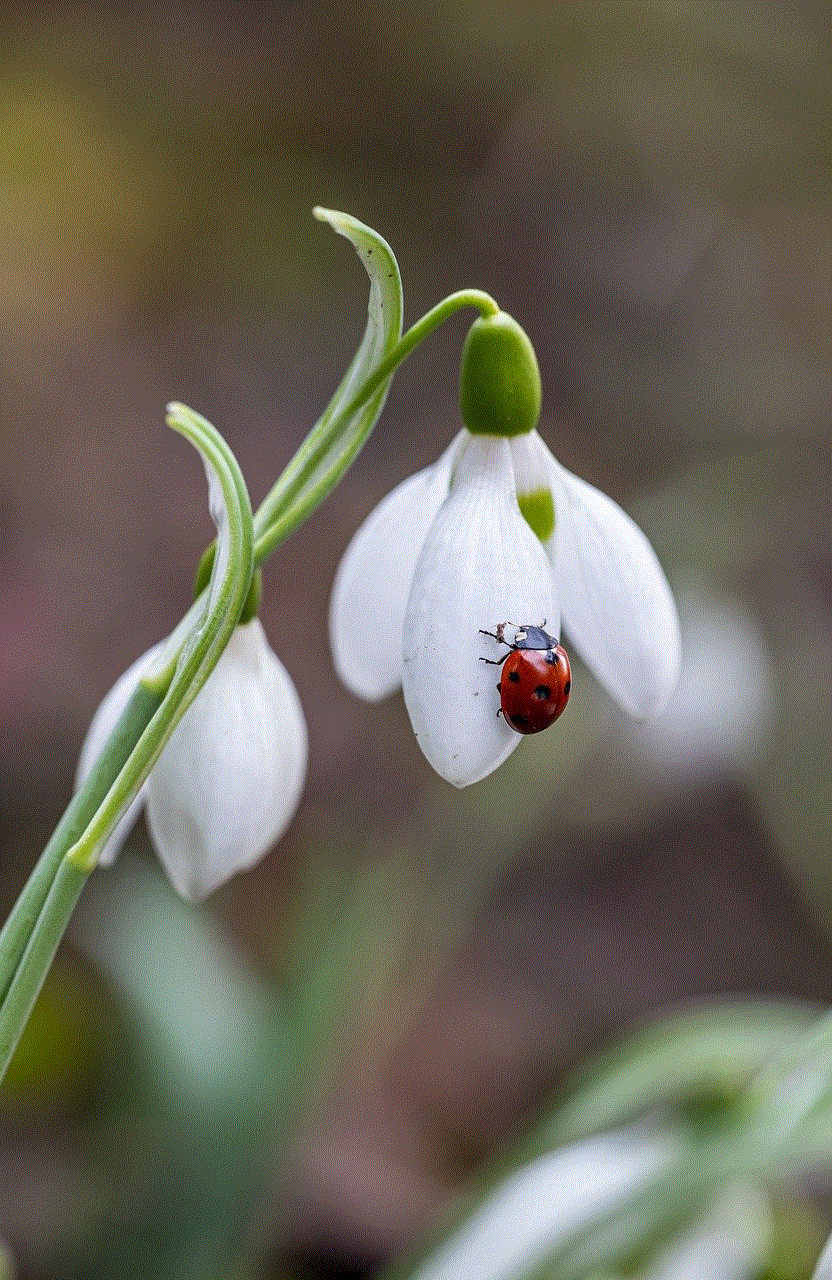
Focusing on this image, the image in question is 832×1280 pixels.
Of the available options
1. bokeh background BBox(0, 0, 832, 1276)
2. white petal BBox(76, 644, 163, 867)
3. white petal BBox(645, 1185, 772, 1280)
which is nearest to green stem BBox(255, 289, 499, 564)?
white petal BBox(76, 644, 163, 867)

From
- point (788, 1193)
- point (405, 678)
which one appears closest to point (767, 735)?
point (788, 1193)

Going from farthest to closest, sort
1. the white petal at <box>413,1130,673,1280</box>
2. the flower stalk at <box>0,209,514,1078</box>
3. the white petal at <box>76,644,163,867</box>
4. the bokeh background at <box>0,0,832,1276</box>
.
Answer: the bokeh background at <box>0,0,832,1276</box> < the white petal at <box>413,1130,673,1280</box> < the white petal at <box>76,644,163,867</box> < the flower stalk at <box>0,209,514,1078</box>

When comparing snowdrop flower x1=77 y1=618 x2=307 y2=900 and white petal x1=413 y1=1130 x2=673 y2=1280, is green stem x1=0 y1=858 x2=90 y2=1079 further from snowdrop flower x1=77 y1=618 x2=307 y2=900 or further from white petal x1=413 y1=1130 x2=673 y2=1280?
white petal x1=413 y1=1130 x2=673 y2=1280

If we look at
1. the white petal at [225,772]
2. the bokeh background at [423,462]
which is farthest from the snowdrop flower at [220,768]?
the bokeh background at [423,462]

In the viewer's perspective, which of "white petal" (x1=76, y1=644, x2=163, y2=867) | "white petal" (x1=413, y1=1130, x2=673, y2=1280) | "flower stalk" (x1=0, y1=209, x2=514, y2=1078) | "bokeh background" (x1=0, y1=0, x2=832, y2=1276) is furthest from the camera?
"bokeh background" (x1=0, y1=0, x2=832, y2=1276)

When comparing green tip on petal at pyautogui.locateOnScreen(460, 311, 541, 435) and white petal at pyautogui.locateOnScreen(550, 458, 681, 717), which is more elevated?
green tip on petal at pyautogui.locateOnScreen(460, 311, 541, 435)

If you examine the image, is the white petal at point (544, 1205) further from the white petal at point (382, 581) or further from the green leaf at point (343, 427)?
the green leaf at point (343, 427)

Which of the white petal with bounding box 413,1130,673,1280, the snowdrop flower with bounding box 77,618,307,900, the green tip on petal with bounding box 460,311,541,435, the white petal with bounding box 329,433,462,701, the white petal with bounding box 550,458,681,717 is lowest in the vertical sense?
the white petal with bounding box 413,1130,673,1280

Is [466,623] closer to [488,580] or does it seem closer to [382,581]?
[488,580]
